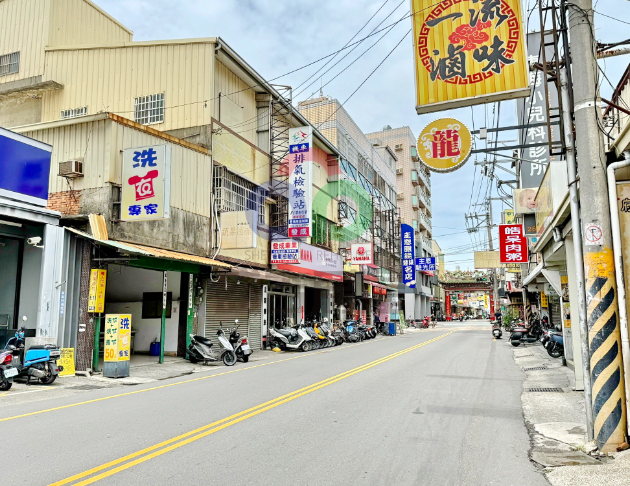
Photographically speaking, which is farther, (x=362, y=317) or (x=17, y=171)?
(x=362, y=317)

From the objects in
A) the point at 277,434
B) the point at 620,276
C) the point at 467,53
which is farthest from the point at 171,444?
the point at 467,53

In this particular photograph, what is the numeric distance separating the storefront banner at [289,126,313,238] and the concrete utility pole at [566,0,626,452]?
16.2 m

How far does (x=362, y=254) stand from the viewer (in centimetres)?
3198

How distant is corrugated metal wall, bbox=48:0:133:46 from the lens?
2191 centimetres

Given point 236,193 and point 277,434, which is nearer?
point 277,434

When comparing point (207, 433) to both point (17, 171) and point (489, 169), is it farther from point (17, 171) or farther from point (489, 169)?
point (489, 169)

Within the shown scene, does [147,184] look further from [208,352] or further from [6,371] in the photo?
[6,371]

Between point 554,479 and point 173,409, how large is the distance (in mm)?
5814

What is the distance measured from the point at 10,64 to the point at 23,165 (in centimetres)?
1328

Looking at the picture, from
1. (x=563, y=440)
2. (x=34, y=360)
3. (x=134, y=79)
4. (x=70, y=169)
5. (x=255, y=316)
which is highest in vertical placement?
(x=134, y=79)

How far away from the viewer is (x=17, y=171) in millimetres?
12242

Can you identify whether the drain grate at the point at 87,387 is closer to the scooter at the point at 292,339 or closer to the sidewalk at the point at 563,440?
the sidewalk at the point at 563,440

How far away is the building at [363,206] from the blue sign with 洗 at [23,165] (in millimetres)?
19127

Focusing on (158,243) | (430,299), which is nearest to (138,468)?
(158,243)
